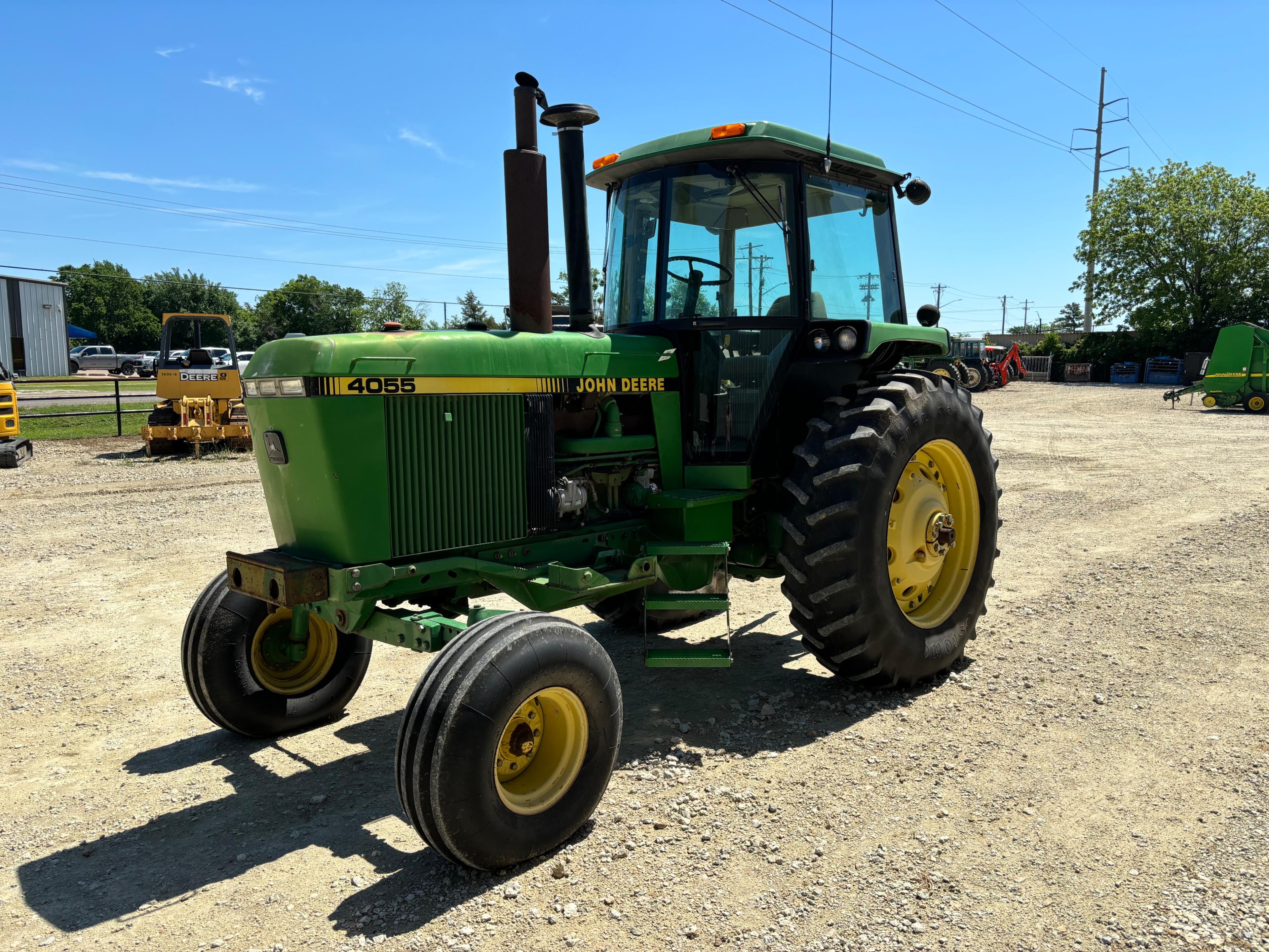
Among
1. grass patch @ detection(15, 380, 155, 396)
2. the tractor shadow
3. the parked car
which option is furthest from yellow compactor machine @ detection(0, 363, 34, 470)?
the parked car

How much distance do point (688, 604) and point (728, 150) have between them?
2360mm

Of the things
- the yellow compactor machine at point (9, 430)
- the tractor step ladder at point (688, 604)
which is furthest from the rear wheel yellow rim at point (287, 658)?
the yellow compactor machine at point (9, 430)

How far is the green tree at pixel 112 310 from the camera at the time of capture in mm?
65062

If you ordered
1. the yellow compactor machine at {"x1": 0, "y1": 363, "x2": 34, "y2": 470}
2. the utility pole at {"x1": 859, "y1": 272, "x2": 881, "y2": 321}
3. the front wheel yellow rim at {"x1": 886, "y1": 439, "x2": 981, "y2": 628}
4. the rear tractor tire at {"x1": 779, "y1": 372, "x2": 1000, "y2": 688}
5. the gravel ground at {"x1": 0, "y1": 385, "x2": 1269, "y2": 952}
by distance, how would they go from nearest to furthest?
the gravel ground at {"x1": 0, "y1": 385, "x2": 1269, "y2": 952}
the rear tractor tire at {"x1": 779, "y1": 372, "x2": 1000, "y2": 688}
the front wheel yellow rim at {"x1": 886, "y1": 439, "x2": 981, "y2": 628}
the utility pole at {"x1": 859, "y1": 272, "x2": 881, "y2": 321}
the yellow compactor machine at {"x1": 0, "y1": 363, "x2": 34, "y2": 470}

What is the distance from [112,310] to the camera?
215 ft

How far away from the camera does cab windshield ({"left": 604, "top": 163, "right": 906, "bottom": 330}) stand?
4770mm

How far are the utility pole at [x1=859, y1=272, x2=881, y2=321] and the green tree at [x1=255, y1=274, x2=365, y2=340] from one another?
2249 inches

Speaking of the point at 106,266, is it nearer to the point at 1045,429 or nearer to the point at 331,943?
the point at 1045,429

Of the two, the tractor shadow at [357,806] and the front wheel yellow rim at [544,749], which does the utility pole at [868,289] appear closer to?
the tractor shadow at [357,806]

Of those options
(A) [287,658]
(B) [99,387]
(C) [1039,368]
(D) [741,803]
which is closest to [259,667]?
(A) [287,658]

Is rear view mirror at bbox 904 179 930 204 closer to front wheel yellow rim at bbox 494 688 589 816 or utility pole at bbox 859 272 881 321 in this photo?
utility pole at bbox 859 272 881 321

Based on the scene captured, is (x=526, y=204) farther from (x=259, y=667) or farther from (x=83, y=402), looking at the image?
(x=83, y=402)

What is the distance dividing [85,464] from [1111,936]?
15196mm

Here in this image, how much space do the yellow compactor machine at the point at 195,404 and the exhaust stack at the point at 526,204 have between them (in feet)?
40.5
